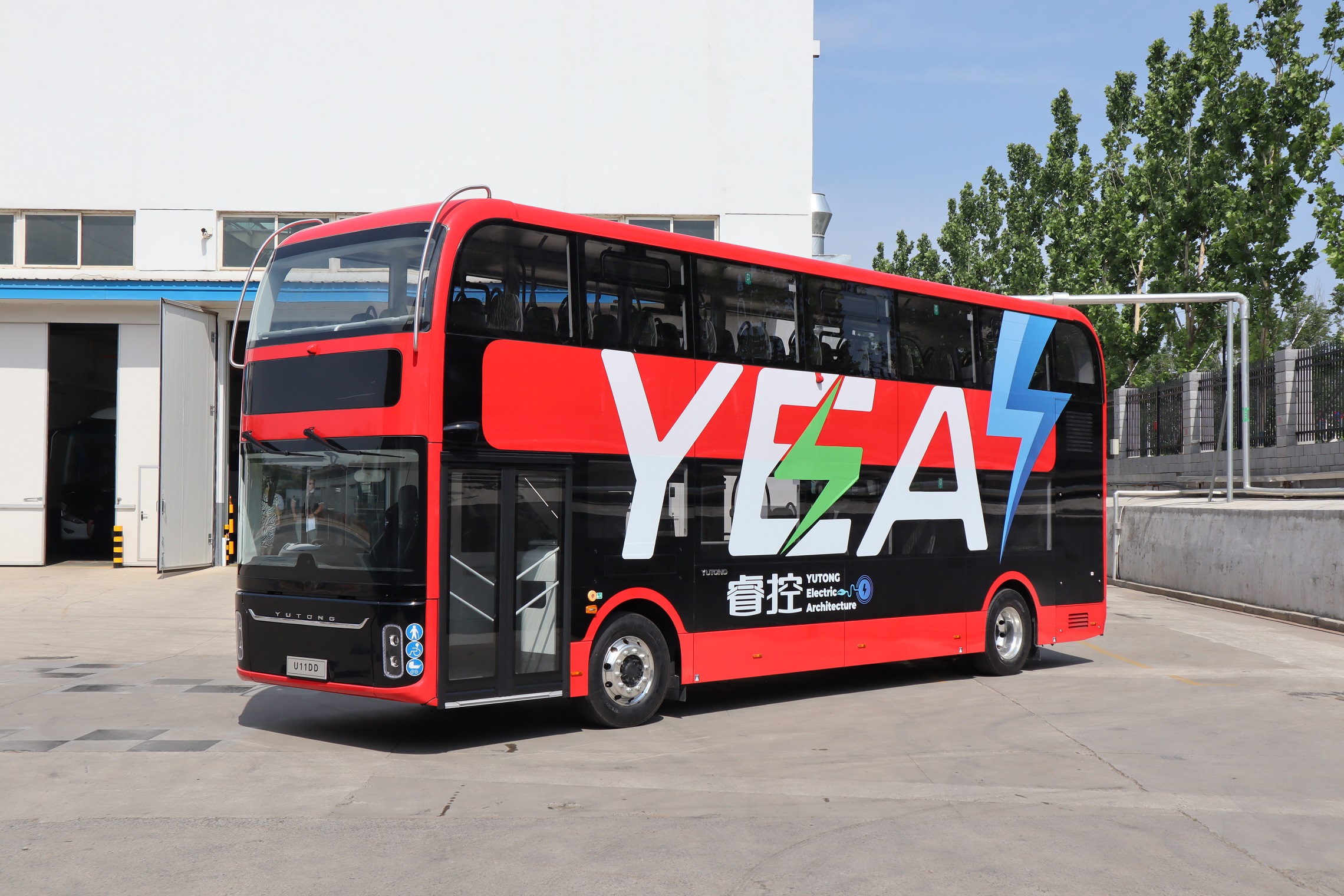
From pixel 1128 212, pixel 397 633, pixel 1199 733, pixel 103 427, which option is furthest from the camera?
pixel 1128 212

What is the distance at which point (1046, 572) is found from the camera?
14.6 meters

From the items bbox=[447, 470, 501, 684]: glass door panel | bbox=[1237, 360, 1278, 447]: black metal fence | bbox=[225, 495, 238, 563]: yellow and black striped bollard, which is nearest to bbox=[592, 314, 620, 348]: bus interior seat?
bbox=[447, 470, 501, 684]: glass door panel

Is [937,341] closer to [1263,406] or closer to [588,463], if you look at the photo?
[588,463]

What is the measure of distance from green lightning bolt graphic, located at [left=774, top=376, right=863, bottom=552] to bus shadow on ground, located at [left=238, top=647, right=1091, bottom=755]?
186 centimetres

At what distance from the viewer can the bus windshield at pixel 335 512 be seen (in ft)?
28.9

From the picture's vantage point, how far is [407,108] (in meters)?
25.0

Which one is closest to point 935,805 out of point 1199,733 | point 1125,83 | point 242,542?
point 1199,733

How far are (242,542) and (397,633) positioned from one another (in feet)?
5.71

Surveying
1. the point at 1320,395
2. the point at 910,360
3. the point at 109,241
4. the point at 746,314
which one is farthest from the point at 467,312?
the point at 1320,395

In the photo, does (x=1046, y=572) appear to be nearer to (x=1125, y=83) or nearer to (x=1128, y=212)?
(x=1128, y=212)

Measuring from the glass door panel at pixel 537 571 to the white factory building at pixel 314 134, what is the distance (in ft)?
52.8

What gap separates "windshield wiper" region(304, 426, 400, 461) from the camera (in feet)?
29.3

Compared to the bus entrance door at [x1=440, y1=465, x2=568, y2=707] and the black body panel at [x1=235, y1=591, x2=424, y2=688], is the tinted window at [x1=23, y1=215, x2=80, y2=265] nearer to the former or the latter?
the black body panel at [x1=235, y1=591, x2=424, y2=688]

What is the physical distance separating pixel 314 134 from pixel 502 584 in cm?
1832
